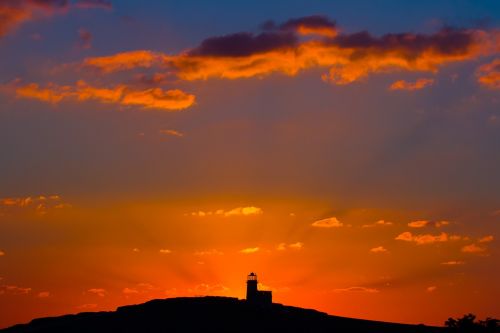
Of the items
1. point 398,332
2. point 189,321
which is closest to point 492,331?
point 398,332

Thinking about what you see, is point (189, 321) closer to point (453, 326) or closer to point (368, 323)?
point (368, 323)

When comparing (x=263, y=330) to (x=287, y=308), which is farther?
(x=287, y=308)

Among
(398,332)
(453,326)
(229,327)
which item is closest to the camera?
(229,327)

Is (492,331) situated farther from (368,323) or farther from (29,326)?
(29,326)

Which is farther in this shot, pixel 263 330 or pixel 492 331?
pixel 492 331

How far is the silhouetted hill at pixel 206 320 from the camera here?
58781mm

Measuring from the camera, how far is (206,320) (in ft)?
195

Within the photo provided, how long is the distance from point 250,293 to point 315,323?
225 inches

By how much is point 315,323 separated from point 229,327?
23.8 ft

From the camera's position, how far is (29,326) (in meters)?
64.0

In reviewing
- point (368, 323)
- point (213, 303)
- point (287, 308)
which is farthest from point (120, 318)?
point (368, 323)

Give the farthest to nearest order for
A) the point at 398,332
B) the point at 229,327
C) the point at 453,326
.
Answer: the point at 453,326, the point at 398,332, the point at 229,327

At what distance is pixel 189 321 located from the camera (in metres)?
59.1

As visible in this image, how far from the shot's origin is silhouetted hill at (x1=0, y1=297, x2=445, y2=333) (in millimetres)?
58781
